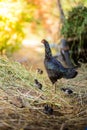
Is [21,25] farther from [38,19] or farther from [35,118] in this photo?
[35,118]

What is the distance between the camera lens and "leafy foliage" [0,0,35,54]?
7406mm

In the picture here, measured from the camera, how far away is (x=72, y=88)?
5.55 metres

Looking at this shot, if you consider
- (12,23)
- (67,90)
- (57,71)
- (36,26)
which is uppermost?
(36,26)

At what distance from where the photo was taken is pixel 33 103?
15.1 feet

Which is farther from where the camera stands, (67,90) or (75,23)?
(75,23)

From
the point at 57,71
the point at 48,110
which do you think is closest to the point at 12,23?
the point at 57,71

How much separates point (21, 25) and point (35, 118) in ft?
11.9

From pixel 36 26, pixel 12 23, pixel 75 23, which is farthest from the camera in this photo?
pixel 36 26

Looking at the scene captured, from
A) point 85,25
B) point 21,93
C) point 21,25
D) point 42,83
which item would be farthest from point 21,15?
point 21,93

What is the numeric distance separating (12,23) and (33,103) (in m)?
3.15

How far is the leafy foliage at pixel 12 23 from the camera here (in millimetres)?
7406

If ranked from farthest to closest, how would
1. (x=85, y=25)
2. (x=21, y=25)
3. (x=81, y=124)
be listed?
1. (x=21, y=25)
2. (x=85, y=25)
3. (x=81, y=124)

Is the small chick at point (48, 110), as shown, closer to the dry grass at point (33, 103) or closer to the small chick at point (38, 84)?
the dry grass at point (33, 103)

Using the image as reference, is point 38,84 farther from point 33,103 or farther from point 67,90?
point 33,103
